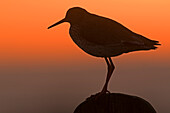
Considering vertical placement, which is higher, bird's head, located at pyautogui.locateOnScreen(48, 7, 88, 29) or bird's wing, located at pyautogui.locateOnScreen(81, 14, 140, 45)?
bird's head, located at pyautogui.locateOnScreen(48, 7, 88, 29)

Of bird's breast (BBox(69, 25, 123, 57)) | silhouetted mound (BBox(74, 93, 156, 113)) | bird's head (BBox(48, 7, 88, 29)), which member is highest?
bird's head (BBox(48, 7, 88, 29))

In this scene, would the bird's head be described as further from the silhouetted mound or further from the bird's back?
the silhouetted mound

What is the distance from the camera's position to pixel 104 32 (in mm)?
1191

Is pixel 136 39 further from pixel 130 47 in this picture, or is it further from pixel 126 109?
pixel 126 109

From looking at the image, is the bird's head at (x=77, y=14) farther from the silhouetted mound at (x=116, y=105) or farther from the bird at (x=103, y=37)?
the silhouetted mound at (x=116, y=105)

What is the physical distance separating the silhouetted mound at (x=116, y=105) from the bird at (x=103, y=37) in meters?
0.16

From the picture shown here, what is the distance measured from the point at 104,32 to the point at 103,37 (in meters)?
0.02

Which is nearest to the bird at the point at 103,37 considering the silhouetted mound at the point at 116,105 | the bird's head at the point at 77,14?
the bird's head at the point at 77,14

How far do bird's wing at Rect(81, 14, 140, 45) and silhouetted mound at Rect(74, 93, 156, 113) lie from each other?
0.21 metres

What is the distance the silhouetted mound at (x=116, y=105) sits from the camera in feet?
3.93

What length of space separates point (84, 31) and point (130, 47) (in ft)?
0.57

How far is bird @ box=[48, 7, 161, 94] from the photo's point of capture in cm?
117

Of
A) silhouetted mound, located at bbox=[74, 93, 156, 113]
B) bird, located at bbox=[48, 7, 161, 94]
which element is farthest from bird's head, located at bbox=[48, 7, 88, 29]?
silhouetted mound, located at bbox=[74, 93, 156, 113]

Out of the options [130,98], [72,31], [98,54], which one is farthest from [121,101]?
[72,31]
